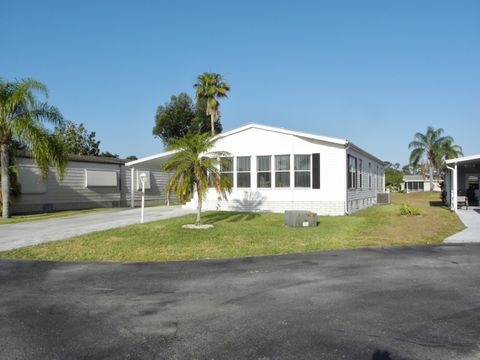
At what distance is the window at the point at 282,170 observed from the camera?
19.2 metres

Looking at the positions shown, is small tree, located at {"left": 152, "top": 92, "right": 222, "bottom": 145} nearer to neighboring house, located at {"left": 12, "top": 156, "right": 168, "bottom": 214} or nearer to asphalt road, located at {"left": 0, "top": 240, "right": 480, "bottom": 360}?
neighboring house, located at {"left": 12, "top": 156, "right": 168, "bottom": 214}

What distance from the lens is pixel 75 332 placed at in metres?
4.45

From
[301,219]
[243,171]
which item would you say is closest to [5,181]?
[243,171]

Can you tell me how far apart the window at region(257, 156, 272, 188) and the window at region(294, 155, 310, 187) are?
1.42 metres

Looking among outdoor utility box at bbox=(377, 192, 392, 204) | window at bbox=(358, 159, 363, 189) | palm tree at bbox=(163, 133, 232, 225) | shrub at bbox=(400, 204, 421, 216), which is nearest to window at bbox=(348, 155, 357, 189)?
window at bbox=(358, 159, 363, 189)

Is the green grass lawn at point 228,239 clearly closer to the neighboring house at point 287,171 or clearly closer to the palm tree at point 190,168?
the palm tree at point 190,168

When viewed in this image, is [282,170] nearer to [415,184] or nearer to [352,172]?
[352,172]

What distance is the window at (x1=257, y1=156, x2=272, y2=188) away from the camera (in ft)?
64.4

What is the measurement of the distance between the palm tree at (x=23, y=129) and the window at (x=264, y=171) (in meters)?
10.0

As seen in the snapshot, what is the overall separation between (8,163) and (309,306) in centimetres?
1815

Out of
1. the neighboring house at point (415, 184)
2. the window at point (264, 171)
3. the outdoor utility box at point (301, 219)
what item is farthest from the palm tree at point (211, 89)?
the neighboring house at point (415, 184)

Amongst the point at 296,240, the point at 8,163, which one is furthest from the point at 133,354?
the point at 8,163

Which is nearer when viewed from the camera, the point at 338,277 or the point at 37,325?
the point at 37,325

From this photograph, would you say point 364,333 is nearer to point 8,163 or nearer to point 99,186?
point 8,163
